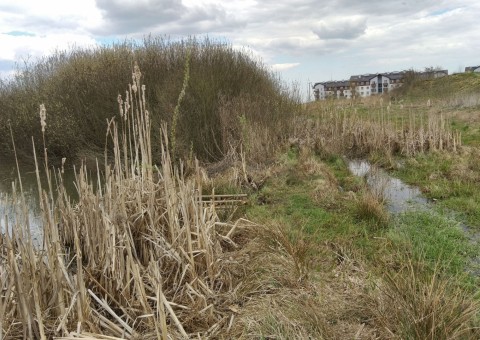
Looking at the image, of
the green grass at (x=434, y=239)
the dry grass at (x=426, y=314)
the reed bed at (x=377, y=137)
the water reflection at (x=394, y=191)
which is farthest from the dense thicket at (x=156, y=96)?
the dry grass at (x=426, y=314)

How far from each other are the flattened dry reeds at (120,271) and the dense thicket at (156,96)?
18.7 ft

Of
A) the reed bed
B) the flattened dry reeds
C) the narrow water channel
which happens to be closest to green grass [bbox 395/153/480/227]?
the narrow water channel

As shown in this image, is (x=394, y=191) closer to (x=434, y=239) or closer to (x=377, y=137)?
(x=434, y=239)

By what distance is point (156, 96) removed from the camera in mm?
11180

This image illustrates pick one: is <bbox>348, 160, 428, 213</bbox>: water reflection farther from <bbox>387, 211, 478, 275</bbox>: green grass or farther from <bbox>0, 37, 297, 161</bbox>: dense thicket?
<bbox>0, 37, 297, 161</bbox>: dense thicket

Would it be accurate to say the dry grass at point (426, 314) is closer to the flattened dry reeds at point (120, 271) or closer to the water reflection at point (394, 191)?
the flattened dry reeds at point (120, 271)

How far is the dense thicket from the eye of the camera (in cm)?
1045

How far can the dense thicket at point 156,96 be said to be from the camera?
10.4 metres

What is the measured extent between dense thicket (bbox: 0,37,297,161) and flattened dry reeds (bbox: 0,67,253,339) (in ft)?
18.7

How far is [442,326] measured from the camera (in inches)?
88.0

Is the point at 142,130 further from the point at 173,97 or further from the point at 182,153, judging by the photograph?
the point at 173,97

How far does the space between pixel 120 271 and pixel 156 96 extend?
8.67 metres

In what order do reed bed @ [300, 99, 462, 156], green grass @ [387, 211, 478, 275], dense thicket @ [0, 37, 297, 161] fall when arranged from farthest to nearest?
dense thicket @ [0, 37, 297, 161] < reed bed @ [300, 99, 462, 156] < green grass @ [387, 211, 478, 275]

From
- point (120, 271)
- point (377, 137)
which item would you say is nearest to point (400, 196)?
point (377, 137)
